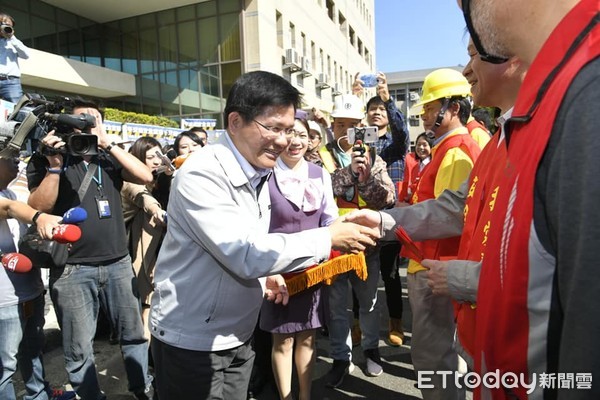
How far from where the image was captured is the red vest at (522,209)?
2.35ft

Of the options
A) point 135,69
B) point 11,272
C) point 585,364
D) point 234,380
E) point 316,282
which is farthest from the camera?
point 135,69

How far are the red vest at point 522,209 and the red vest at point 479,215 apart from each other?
435mm

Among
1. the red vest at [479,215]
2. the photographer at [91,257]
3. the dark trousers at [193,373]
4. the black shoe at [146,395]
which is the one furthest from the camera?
the black shoe at [146,395]

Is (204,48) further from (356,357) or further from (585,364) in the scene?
(585,364)

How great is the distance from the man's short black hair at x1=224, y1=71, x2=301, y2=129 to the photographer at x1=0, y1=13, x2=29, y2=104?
5.71m

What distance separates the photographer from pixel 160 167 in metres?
3.60

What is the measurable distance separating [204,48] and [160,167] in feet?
52.5

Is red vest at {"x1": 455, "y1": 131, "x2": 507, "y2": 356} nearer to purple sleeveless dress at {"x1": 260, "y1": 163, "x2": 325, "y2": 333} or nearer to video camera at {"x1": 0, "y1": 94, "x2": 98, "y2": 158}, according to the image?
purple sleeveless dress at {"x1": 260, "y1": 163, "x2": 325, "y2": 333}

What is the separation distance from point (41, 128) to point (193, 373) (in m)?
1.74

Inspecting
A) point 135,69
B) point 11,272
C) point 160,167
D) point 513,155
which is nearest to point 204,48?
point 135,69

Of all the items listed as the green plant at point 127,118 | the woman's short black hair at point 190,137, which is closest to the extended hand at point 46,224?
the woman's short black hair at point 190,137

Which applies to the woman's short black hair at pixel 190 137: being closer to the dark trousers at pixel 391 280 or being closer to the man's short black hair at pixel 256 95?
the dark trousers at pixel 391 280

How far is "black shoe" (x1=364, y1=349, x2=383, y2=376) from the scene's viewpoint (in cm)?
350

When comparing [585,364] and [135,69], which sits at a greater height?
[135,69]
